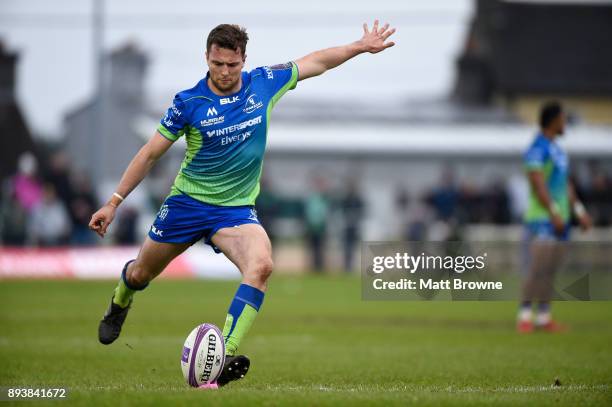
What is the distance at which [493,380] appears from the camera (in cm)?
881

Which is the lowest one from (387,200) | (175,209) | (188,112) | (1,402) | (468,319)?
(387,200)

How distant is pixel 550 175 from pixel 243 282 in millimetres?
7593

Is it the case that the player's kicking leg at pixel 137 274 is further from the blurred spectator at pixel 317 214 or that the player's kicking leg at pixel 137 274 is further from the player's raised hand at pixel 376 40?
the blurred spectator at pixel 317 214

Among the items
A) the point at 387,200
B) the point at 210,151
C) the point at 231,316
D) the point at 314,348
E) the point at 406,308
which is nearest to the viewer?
the point at 231,316

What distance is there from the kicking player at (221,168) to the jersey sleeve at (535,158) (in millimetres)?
6054

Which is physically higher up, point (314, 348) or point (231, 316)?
point (231, 316)

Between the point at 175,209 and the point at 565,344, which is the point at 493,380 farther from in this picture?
the point at 565,344

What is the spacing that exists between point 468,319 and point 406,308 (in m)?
2.83


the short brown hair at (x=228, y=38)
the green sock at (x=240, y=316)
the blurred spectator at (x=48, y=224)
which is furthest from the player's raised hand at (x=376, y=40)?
the blurred spectator at (x=48, y=224)

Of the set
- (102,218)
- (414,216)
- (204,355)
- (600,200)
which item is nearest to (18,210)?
(414,216)

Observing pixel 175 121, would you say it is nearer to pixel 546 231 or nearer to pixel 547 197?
pixel 547 197

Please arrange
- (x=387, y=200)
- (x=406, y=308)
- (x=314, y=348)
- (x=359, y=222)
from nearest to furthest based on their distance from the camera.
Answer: (x=314, y=348)
(x=406, y=308)
(x=359, y=222)
(x=387, y=200)

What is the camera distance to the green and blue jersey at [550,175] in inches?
559

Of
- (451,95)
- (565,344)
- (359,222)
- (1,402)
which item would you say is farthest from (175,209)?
(451,95)
